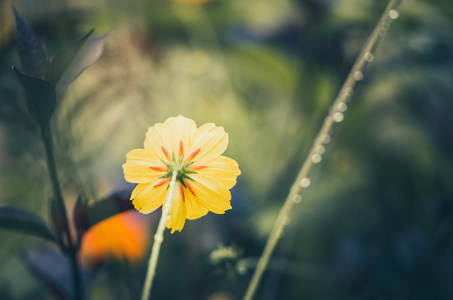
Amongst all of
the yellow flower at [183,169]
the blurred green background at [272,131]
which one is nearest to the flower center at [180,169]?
the yellow flower at [183,169]

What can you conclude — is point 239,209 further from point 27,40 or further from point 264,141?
point 27,40

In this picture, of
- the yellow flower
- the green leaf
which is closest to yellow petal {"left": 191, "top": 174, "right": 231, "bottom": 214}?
the yellow flower

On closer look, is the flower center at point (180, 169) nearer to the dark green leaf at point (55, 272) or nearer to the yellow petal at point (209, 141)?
the yellow petal at point (209, 141)

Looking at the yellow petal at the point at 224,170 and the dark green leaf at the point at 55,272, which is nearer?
the yellow petal at the point at 224,170

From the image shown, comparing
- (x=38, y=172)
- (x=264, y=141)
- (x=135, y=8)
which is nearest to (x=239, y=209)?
(x=264, y=141)

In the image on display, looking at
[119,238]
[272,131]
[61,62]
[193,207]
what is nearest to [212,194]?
[193,207]

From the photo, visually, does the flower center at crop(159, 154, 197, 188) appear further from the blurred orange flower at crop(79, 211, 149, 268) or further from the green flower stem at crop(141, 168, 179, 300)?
the blurred orange flower at crop(79, 211, 149, 268)

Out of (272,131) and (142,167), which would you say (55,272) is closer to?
(142,167)
